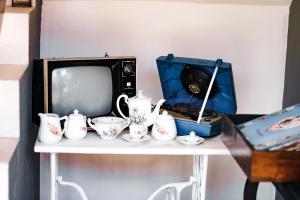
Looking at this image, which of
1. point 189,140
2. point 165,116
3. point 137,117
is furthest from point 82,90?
point 189,140

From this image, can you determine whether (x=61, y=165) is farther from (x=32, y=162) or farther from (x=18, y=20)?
(x=18, y=20)

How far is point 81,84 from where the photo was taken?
6.63ft

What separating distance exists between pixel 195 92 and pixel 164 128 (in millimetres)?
297

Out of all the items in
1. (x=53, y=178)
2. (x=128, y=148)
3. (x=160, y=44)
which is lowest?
(x=53, y=178)

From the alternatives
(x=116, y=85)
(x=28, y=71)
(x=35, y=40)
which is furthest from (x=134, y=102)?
(x=35, y=40)

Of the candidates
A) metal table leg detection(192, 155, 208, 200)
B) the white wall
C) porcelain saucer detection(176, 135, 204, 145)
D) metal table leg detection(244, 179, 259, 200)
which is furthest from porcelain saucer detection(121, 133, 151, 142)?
the white wall

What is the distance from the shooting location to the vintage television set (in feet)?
Answer: 6.37

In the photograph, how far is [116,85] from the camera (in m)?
2.09

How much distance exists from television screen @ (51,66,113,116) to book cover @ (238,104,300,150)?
642mm

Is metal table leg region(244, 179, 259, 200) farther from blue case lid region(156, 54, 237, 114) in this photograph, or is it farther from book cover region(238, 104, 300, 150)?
blue case lid region(156, 54, 237, 114)

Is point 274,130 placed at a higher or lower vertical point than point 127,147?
higher

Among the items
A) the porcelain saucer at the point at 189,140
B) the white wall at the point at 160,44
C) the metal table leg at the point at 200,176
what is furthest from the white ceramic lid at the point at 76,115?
the white wall at the point at 160,44

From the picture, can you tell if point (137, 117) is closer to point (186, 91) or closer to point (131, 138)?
point (131, 138)

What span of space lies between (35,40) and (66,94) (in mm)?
384
